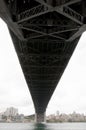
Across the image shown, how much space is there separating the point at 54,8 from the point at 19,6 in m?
4.29

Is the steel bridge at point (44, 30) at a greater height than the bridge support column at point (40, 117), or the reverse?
the bridge support column at point (40, 117)

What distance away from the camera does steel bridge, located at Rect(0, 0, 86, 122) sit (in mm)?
17625

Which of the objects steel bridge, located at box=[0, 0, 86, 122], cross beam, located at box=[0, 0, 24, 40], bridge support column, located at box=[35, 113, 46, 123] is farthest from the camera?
bridge support column, located at box=[35, 113, 46, 123]

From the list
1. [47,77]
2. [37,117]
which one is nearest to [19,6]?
[47,77]

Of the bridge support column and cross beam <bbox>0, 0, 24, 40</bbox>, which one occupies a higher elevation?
the bridge support column

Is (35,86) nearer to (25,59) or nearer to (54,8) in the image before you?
(25,59)

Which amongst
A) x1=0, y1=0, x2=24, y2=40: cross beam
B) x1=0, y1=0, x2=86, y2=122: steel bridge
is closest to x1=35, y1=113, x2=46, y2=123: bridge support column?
x1=0, y1=0, x2=86, y2=122: steel bridge

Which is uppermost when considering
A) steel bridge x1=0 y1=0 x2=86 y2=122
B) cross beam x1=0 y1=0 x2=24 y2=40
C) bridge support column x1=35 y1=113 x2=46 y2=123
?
bridge support column x1=35 y1=113 x2=46 y2=123

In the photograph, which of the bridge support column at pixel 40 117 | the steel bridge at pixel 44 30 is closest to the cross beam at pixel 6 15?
the steel bridge at pixel 44 30

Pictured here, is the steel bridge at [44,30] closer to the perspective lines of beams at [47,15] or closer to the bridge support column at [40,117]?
the perspective lines of beams at [47,15]

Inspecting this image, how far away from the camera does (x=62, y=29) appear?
72.5 ft

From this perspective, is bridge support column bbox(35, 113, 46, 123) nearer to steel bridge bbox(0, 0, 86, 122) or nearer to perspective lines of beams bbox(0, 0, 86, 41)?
steel bridge bbox(0, 0, 86, 122)

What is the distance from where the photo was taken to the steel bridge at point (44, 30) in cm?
1762

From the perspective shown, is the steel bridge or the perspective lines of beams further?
the steel bridge
